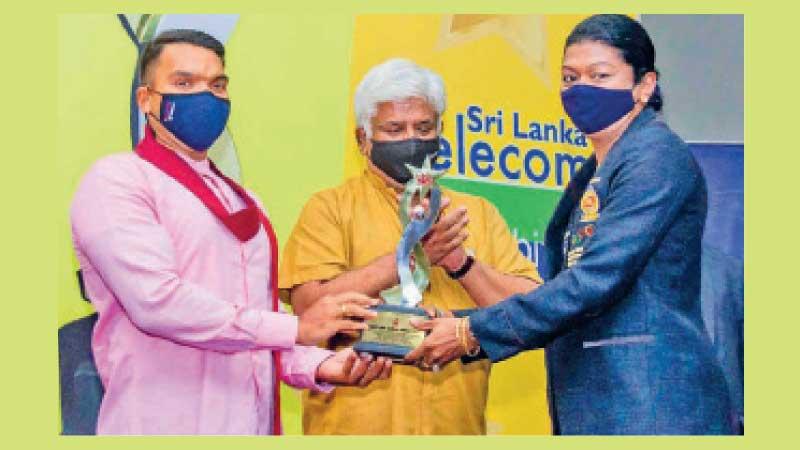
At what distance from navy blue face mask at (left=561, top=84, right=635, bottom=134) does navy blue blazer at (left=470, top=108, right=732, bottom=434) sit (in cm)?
13

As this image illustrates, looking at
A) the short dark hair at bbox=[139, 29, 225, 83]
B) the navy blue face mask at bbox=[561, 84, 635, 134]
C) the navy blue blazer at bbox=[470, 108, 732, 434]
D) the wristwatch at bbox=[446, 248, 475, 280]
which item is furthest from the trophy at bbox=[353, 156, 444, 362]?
the short dark hair at bbox=[139, 29, 225, 83]

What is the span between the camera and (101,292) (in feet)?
16.6

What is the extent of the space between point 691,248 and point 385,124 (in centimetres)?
120

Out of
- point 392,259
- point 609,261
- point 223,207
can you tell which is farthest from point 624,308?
point 223,207

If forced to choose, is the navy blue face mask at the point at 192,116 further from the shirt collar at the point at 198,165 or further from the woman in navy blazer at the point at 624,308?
the woman in navy blazer at the point at 624,308

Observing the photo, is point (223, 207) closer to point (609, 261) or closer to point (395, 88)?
point (395, 88)

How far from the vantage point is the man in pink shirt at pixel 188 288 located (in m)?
4.91

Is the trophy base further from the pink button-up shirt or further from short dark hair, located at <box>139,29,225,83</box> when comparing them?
short dark hair, located at <box>139,29,225,83</box>

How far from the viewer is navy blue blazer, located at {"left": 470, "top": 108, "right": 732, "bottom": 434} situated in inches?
194

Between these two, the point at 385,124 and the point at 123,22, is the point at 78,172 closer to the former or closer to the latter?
the point at 123,22

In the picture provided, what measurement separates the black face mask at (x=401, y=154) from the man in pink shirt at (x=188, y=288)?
1.61 feet

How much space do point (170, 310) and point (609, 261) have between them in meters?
1.51

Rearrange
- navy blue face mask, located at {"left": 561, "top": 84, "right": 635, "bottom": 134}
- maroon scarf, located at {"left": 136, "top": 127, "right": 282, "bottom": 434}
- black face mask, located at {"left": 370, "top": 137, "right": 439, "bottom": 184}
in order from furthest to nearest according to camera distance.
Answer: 1. black face mask, located at {"left": 370, "top": 137, "right": 439, "bottom": 184}
2. navy blue face mask, located at {"left": 561, "top": 84, "right": 635, "bottom": 134}
3. maroon scarf, located at {"left": 136, "top": 127, "right": 282, "bottom": 434}

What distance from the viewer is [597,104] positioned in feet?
17.1
